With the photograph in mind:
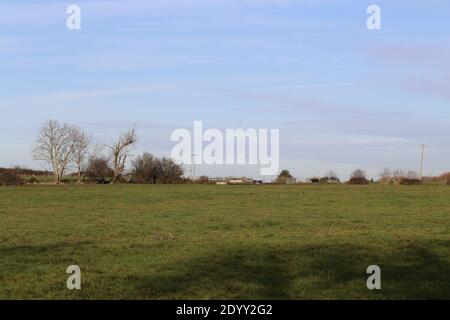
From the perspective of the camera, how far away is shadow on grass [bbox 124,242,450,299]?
33.7 ft

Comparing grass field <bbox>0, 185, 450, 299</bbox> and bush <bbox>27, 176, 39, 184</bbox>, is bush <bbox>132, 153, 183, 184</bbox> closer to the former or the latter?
bush <bbox>27, 176, 39, 184</bbox>

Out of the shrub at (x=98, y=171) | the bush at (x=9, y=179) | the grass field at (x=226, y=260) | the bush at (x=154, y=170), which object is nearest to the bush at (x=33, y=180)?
the shrub at (x=98, y=171)

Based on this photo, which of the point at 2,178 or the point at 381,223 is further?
the point at 2,178

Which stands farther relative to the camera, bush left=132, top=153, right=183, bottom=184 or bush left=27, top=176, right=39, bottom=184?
bush left=132, top=153, right=183, bottom=184

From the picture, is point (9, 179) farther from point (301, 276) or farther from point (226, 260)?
point (301, 276)

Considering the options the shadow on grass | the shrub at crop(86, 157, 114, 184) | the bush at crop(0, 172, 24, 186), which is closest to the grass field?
the shadow on grass

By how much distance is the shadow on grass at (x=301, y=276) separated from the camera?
10266 mm

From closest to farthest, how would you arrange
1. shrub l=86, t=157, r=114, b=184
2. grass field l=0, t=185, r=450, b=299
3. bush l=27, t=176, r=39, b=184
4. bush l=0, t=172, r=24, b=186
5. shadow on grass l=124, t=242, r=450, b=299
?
shadow on grass l=124, t=242, r=450, b=299 → grass field l=0, t=185, r=450, b=299 → bush l=0, t=172, r=24, b=186 → bush l=27, t=176, r=39, b=184 → shrub l=86, t=157, r=114, b=184

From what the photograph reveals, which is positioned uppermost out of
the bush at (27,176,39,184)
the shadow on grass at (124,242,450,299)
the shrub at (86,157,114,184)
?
the shrub at (86,157,114,184)

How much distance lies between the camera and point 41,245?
56.9 feet

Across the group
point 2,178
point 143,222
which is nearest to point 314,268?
point 143,222

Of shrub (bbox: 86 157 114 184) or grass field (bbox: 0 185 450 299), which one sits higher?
shrub (bbox: 86 157 114 184)
